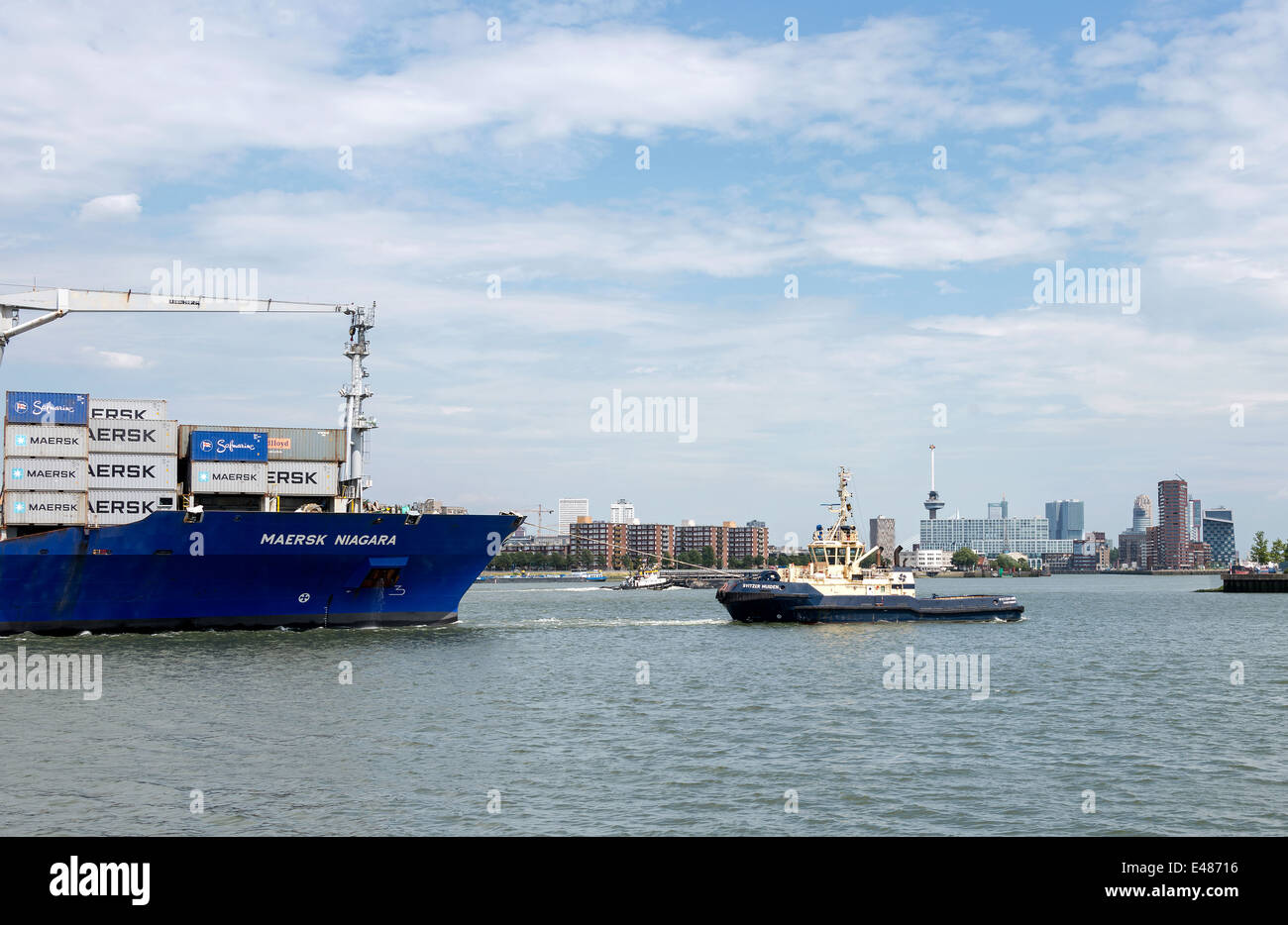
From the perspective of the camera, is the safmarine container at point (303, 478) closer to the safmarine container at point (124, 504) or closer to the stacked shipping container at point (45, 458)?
the safmarine container at point (124, 504)

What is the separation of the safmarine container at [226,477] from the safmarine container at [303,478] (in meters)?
0.48

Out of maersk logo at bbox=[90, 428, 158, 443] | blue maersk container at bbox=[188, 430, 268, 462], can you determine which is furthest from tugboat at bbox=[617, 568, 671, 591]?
maersk logo at bbox=[90, 428, 158, 443]

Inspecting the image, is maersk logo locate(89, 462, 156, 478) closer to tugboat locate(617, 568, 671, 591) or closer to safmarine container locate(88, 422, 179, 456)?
safmarine container locate(88, 422, 179, 456)

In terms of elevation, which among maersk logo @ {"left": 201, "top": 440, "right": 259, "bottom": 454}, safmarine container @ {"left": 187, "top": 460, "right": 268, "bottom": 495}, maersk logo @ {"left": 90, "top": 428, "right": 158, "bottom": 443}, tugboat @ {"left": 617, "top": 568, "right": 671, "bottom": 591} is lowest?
tugboat @ {"left": 617, "top": 568, "right": 671, "bottom": 591}

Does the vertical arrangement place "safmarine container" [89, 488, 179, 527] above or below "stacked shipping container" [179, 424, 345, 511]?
below

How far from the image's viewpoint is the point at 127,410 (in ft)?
169

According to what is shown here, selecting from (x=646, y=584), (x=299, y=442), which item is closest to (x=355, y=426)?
(x=299, y=442)

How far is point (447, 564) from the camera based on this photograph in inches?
2167

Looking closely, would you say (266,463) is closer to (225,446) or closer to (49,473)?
(225,446)

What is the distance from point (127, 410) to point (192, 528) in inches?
297

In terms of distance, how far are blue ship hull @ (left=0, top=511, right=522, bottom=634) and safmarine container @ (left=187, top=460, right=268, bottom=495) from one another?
11.3 feet

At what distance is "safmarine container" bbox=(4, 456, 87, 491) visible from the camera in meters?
48.9
